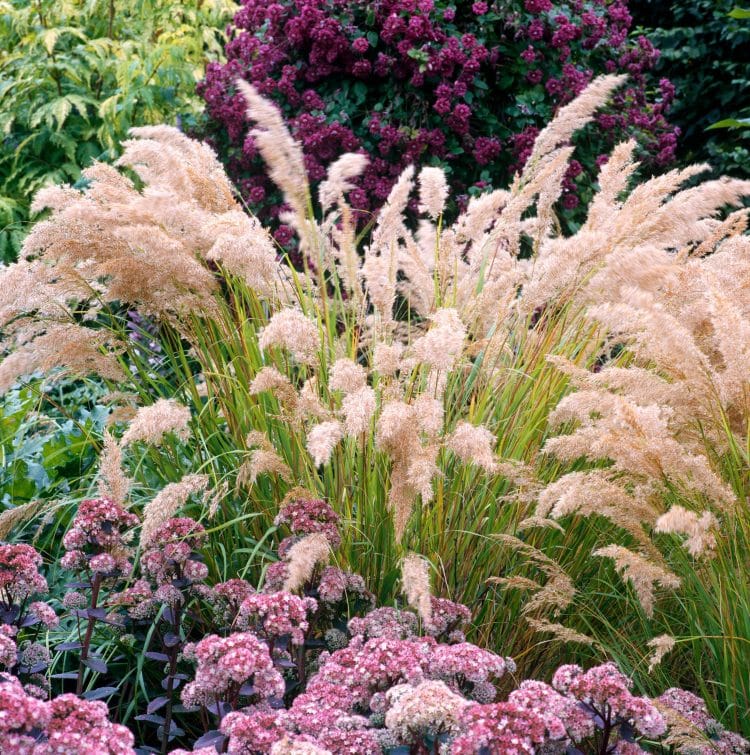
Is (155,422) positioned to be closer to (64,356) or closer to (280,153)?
(64,356)

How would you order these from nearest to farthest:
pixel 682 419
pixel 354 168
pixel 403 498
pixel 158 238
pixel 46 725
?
pixel 46 725 < pixel 403 498 < pixel 682 419 < pixel 158 238 < pixel 354 168

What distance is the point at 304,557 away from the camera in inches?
82.1

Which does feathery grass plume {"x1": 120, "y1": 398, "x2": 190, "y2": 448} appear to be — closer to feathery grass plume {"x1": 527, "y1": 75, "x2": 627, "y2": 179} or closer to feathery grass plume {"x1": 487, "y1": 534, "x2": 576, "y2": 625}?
feathery grass plume {"x1": 487, "y1": 534, "x2": 576, "y2": 625}

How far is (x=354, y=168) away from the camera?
291 cm

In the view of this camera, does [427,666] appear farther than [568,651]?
No

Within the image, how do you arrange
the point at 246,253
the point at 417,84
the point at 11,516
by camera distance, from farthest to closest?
→ 1. the point at 417,84
2. the point at 11,516
3. the point at 246,253

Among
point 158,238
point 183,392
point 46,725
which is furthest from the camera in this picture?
point 183,392

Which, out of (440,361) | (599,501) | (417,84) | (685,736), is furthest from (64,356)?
Answer: (417,84)

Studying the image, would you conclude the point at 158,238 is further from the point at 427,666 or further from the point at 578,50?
the point at 578,50

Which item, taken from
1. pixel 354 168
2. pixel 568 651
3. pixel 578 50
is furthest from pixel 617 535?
pixel 578 50

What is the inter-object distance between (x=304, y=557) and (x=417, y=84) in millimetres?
3644

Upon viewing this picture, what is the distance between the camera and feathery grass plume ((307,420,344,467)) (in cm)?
193

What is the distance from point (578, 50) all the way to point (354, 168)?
324cm

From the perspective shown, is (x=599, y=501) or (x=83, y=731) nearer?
(x=83, y=731)
